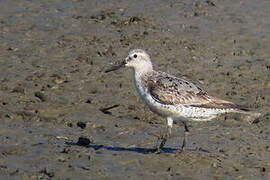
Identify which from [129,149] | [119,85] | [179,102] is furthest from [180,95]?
[119,85]

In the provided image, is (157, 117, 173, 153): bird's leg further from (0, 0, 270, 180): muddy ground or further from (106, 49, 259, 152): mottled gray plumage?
(0, 0, 270, 180): muddy ground

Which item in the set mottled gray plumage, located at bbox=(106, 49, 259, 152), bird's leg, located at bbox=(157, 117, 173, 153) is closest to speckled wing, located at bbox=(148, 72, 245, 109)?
mottled gray plumage, located at bbox=(106, 49, 259, 152)

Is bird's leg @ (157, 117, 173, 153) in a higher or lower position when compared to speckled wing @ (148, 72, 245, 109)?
lower

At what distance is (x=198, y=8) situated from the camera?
57.0ft

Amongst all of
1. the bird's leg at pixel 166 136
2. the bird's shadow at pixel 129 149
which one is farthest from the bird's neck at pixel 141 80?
the bird's shadow at pixel 129 149

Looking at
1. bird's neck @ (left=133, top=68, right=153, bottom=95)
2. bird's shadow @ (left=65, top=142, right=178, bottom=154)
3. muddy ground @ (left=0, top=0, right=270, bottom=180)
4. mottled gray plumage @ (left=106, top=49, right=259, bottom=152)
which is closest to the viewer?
muddy ground @ (left=0, top=0, right=270, bottom=180)

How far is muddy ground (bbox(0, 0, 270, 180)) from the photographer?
10.1 m

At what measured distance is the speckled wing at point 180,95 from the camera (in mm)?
10477

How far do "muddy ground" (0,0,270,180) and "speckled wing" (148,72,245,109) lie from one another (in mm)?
749

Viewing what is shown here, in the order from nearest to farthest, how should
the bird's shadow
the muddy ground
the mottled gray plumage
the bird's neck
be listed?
the muddy ground
the mottled gray plumage
the bird's shadow
the bird's neck

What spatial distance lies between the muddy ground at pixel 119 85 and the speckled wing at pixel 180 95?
0.75 m

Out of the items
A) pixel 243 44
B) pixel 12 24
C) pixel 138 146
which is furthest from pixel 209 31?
pixel 138 146

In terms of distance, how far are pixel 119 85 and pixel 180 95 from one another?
3.06 metres

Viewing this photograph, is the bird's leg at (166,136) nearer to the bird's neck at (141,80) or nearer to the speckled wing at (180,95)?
the speckled wing at (180,95)
